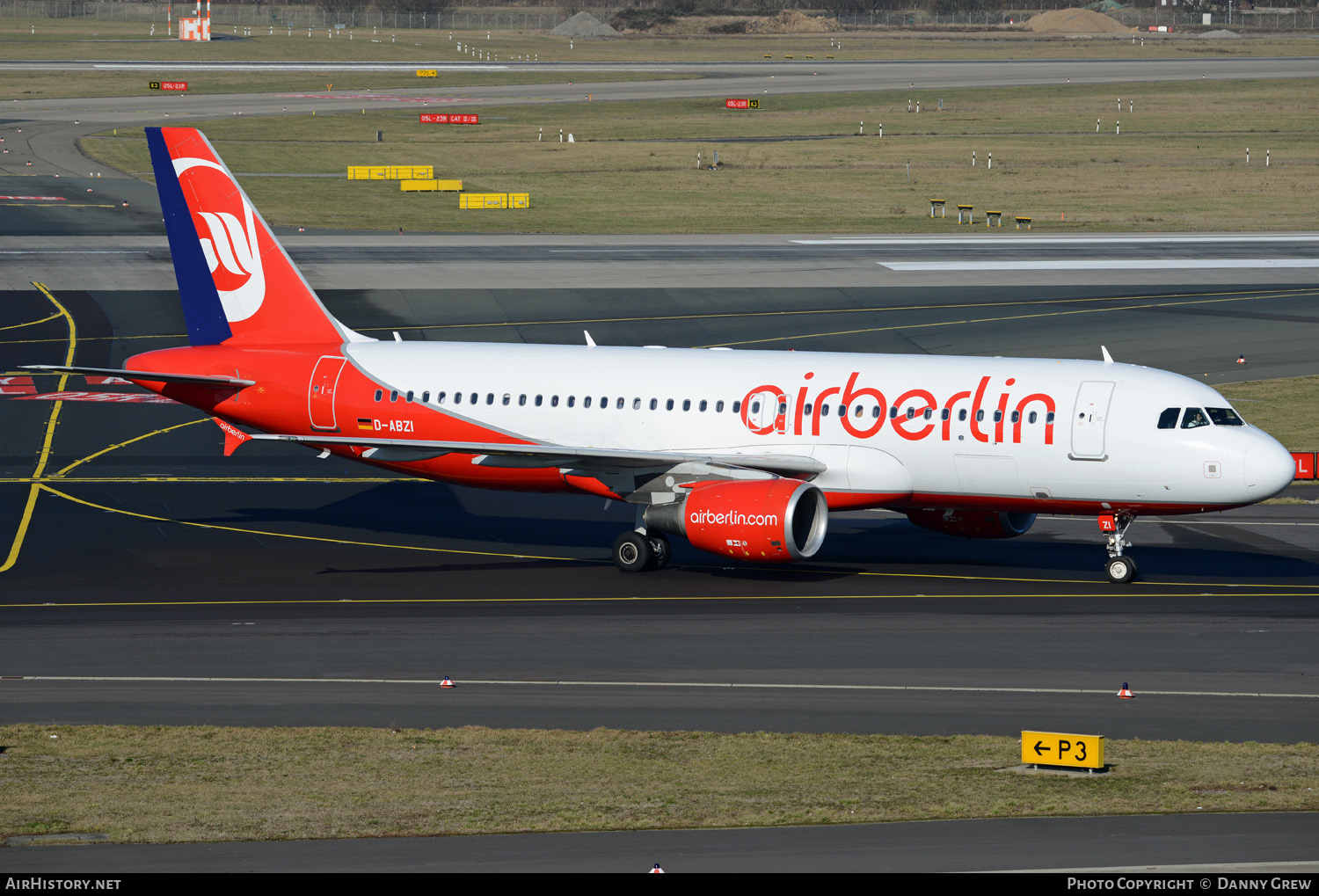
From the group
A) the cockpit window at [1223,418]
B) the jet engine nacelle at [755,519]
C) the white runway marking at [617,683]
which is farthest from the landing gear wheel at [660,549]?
the cockpit window at [1223,418]

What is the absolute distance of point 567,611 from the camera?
35156mm

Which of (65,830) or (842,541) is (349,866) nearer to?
(65,830)

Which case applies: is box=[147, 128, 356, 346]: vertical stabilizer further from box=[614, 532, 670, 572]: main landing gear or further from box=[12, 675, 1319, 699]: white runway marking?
box=[12, 675, 1319, 699]: white runway marking

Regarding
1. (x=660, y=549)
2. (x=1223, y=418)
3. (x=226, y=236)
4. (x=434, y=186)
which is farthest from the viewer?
(x=434, y=186)

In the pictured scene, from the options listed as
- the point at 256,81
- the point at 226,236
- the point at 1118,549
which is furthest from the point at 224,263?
the point at 256,81

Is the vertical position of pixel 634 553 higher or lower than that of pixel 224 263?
lower

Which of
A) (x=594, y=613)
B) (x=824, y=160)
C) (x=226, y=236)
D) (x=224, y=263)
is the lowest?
(x=594, y=613)

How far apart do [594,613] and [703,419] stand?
6189 millimetres

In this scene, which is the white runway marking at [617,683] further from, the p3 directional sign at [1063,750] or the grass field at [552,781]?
the p3 directional sign at [1063,750]

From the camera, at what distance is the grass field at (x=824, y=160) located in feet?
346

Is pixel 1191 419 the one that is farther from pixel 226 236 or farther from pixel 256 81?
pixel 256 81

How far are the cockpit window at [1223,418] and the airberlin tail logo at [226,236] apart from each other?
23.9 meters

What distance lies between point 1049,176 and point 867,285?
4505 cm

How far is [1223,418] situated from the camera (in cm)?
3612
